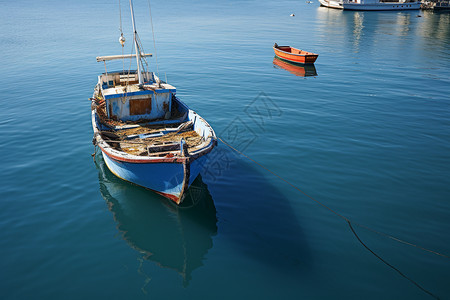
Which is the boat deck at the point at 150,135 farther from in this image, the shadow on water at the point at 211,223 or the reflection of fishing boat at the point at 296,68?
the reflection of fishing boat at the point at 296,68

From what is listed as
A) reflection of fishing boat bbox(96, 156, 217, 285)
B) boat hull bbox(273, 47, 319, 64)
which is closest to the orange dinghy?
boat hull bbox(273, 47, 319, 64)

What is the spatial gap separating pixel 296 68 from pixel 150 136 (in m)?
21.5

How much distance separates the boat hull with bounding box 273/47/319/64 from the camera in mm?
28547

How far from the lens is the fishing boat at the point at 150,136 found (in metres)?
9.45

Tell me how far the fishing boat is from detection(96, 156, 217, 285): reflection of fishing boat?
1.83 feet

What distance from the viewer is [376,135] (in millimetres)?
15422

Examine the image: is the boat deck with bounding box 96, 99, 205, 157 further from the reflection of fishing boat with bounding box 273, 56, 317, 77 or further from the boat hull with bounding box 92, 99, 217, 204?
the reflection of fishing boat with bounding box 273, 56, 317, 77

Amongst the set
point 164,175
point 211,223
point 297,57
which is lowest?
point 211,223

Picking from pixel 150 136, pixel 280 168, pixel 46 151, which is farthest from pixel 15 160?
pixel 280 168

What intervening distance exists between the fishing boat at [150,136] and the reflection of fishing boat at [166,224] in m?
0.56

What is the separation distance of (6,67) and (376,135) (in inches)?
1252

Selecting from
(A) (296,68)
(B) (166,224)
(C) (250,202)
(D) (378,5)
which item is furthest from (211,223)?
(D) (378,5)

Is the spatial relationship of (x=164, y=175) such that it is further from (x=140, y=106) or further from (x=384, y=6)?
(x=384, y=6)

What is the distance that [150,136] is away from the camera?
12211 millimetres
